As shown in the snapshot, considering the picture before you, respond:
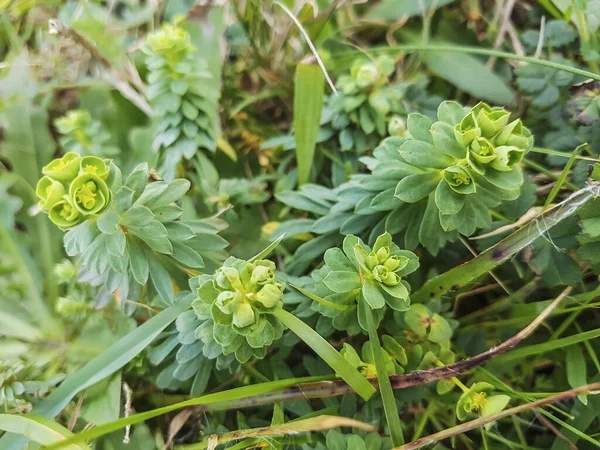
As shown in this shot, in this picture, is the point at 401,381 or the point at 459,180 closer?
the point at 459,180

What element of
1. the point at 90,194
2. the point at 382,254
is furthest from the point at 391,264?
the point at 90,194

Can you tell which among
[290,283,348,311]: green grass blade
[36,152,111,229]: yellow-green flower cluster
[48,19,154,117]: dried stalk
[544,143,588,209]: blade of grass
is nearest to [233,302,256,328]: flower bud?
[290,283,348,311]: green grass blade

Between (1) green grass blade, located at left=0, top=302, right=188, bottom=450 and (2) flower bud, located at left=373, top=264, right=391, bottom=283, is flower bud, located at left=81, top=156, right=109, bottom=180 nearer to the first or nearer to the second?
(1) green grass blade, located at left=0, top=302, right=188, bottom=450

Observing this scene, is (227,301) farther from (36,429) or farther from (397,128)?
(397,128)

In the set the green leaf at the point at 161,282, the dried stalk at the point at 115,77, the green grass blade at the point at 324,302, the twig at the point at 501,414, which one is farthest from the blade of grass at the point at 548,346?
the dried stalk at the point at 115,77

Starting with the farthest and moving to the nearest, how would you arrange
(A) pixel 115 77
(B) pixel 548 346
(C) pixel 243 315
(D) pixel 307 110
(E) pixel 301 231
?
(A) pixel 115 77 < (D) pixel 307 110 < (E) pixel 301 231 < (B) pixel 548 346 < (C) pixel 243 315

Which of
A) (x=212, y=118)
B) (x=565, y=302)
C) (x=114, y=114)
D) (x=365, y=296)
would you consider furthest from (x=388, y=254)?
(x=114, y=114)
